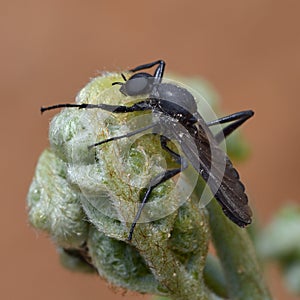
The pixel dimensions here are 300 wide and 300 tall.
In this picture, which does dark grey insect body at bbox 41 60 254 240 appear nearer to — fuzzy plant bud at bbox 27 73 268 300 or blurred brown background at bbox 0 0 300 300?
fuzzy plant bud at bbox 27 73 268 300

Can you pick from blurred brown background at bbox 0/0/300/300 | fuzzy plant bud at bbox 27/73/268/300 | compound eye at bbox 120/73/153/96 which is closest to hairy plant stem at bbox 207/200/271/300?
A: fuzzy plant bud at bbox 27/73/268/300

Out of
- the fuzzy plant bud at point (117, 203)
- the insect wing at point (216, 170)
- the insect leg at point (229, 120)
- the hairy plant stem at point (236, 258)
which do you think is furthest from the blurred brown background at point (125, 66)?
the fuzzy plant bud at point (117, 203)

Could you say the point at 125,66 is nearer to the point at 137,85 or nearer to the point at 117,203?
the point at 137,85

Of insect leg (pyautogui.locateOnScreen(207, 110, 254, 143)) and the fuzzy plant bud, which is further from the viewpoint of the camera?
insect leg (pyautogui.locateOnScreen(207, 110, 254, 143))

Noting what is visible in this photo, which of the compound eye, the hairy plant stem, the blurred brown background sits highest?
the blurred brown background

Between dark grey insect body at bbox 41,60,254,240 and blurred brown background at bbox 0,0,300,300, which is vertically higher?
blurred brown background at bbox 0,0,300,300

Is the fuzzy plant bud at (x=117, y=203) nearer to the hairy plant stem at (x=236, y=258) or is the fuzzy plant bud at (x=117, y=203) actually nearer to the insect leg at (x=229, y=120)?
the hairy plant stem at (x=236, y=258)
